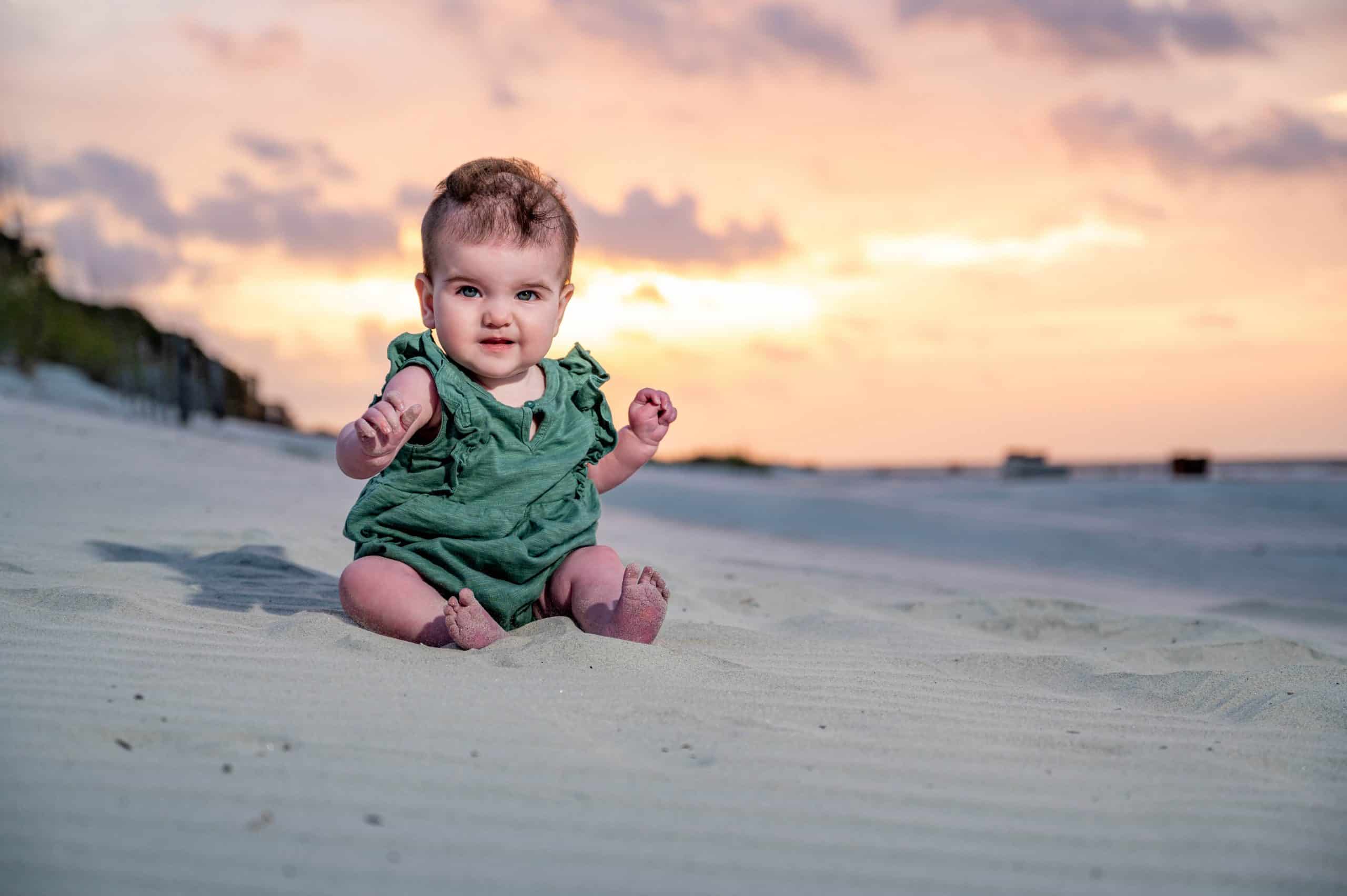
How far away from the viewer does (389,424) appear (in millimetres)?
3217

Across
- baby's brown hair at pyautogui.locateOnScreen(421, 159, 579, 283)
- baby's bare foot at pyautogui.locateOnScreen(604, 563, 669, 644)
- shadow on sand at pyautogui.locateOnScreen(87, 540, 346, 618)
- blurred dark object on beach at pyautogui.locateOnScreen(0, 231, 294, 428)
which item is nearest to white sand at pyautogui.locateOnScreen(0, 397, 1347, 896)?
shadow on sand at pyautogui.locateOnScreen(87, 540, 346, 618)

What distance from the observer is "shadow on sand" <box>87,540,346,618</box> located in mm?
3992

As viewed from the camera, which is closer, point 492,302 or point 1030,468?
point 492,302

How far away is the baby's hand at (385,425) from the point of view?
125 inches

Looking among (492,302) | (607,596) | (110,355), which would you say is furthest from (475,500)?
(110,355)

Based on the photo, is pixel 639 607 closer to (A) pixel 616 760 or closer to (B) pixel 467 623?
(B) pixel 467 623

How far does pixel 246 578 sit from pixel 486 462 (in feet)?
4.66

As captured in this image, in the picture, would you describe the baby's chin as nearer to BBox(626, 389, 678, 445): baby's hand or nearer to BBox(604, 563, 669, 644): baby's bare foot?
BBox(626, 389, 678, 445): baby's hand

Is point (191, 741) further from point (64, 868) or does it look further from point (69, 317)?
point (69, 317)

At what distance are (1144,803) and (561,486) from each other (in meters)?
1.96

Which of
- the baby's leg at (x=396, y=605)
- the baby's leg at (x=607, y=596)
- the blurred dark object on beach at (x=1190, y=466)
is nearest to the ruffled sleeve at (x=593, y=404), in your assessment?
the baby's leg at (x=607, y=596)

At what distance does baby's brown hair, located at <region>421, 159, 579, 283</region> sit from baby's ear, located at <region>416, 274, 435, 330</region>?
27mm

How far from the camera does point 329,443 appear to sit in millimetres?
16906

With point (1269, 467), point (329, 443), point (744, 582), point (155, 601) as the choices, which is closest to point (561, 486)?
point (155, 601)
